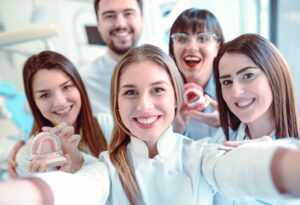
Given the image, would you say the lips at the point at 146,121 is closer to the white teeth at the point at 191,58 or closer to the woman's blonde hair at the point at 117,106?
the woman's blonde hair at the point at 117,106

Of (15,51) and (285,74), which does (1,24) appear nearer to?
(15,51)

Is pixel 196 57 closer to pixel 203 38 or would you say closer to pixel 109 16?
pixel 203 38

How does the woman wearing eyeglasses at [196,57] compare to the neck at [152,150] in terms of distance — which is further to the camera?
the woman wearing eyeglasses at [196,57]

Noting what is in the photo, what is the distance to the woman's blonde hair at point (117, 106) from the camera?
72cm

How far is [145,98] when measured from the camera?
0.70 meters

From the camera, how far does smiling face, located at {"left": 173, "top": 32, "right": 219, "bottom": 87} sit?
99 cm

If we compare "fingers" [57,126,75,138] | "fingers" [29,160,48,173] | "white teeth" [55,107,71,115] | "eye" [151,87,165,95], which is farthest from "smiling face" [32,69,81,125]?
"eye" [151,87,165,95]

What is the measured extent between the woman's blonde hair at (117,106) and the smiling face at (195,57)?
248mm

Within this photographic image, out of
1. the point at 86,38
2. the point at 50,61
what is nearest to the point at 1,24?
the point at 86,38

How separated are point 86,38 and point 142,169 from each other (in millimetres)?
1612

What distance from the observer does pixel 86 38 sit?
86.0 inches

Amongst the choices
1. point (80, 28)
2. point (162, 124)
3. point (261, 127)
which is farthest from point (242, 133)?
point (80, 28)

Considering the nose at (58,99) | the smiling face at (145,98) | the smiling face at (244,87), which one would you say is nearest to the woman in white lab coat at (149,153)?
the smiling face at (145,98)

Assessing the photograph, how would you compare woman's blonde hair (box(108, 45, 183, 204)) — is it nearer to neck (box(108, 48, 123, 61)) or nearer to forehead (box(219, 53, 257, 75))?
forehead (box(219, 53, 257, 75))
